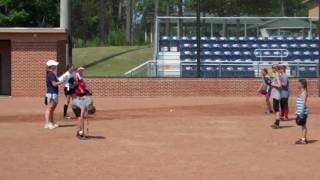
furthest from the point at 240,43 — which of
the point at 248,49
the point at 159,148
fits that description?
the point at 159,148

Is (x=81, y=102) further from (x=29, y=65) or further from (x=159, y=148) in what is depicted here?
(x=29, y=65)

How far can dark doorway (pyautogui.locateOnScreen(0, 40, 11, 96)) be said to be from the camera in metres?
31.0

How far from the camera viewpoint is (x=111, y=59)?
135 feet

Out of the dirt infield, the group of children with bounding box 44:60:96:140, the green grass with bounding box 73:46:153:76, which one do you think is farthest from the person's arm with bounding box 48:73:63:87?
the green grass with bounding box 73:46:153:76

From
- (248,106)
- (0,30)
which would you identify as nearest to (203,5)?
(0,30)

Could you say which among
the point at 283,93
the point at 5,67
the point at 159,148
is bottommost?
the point at 159,148

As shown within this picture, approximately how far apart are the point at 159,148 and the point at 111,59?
29.4 metres

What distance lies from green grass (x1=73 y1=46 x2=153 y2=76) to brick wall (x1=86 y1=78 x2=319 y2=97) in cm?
503

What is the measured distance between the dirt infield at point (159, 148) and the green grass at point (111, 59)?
15906 mm

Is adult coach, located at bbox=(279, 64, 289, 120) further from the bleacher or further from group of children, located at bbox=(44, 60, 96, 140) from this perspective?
the bleacher

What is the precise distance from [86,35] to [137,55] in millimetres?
40857

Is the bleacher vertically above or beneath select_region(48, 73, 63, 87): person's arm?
above

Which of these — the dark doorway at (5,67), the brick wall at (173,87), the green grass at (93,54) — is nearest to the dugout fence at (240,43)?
the brick wall at (173,87)

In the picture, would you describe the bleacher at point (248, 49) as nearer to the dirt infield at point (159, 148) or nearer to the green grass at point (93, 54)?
the green grass at point (93, 54)
